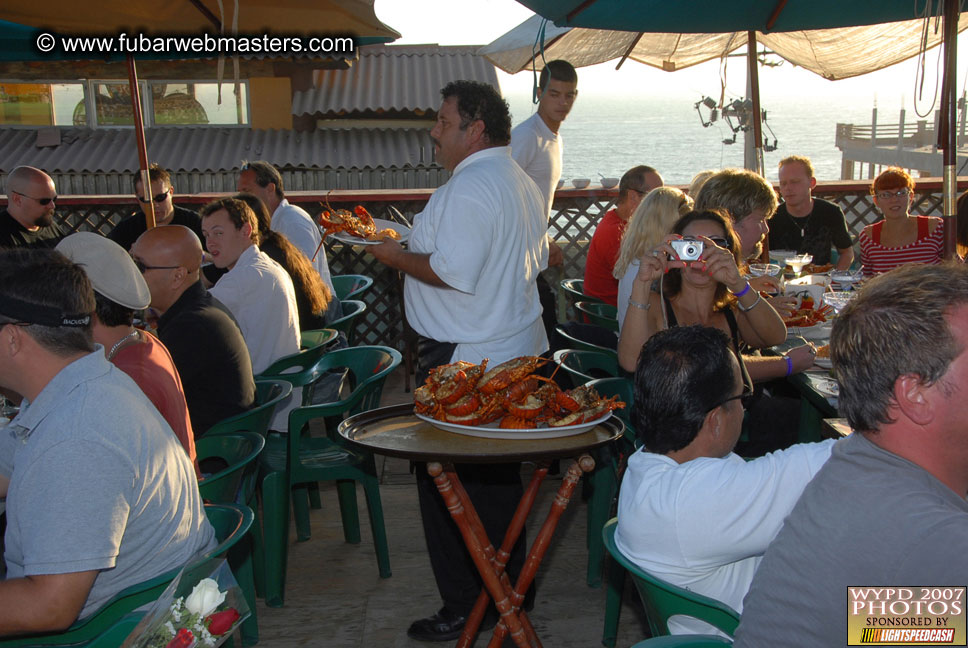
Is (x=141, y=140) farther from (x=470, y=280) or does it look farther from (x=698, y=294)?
(x=698, y=294)

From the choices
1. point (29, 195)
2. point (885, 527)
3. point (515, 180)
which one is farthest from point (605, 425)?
point (29, 195)

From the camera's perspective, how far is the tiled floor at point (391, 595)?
3473 mm

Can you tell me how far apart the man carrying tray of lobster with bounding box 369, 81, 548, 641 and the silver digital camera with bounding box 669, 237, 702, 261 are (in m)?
0.63

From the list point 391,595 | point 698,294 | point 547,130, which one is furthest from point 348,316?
point 698,294

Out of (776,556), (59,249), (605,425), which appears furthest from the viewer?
(605,425)

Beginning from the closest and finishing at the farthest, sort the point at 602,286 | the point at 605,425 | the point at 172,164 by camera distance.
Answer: the point at 605,425 → the point at 602,286 → the point at 172,164

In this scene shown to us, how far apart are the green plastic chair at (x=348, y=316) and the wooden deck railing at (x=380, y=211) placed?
5.64 ft

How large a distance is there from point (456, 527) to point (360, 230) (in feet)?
5.26

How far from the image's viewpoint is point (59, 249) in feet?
8.39

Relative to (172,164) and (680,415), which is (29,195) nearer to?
(680,415)

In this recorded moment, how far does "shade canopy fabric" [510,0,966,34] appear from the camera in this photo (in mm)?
4594

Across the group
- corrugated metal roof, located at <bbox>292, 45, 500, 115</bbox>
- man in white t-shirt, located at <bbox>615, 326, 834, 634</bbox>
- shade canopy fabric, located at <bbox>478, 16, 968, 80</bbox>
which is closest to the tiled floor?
man in white t-shirt, located at <bbox>615, 326, 834, 634</bbox>

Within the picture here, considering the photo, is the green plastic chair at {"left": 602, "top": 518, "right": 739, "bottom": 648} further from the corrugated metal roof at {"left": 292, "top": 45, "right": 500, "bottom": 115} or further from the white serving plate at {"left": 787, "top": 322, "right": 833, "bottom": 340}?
the corrugated metal roof at {"left": 292, "top": 45, "right": 500, "bottom": 115}

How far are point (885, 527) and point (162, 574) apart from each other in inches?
62.6
